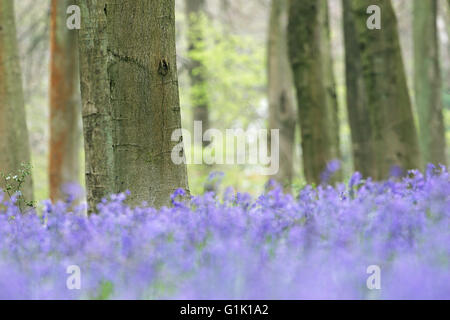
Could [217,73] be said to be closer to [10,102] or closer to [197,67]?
[197,67]

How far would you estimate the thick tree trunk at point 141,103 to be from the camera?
5445 mm

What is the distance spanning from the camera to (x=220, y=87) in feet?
77.7

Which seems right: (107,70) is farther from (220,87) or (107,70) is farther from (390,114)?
(220,87)

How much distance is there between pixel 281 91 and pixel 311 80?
463 cm

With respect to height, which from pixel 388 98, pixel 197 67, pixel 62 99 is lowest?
pixel 388 98

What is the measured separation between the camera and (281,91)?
14.5 meters

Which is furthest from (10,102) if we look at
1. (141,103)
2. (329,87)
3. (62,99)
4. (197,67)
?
(197,67)

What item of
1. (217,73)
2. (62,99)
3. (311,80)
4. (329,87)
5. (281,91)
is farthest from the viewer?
(217,73)

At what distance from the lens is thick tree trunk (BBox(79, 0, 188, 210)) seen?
545cm

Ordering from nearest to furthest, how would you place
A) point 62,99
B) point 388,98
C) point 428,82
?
1. point 388,98
2. point 62,99
3. point 428,82

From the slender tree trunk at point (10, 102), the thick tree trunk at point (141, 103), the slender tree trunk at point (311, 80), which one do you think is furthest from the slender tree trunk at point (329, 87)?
the thick tree trunk at point (141, 103)

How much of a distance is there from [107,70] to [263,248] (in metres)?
2.57

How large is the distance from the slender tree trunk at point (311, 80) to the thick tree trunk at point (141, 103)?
4565mm
